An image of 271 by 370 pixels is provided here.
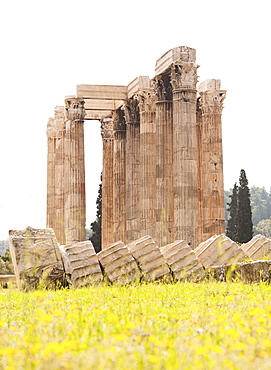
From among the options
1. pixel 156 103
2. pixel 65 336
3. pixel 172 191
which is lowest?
pixel 65 336

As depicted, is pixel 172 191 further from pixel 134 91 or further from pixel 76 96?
pixel 76 96

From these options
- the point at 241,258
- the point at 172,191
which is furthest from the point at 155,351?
the point at 172,191

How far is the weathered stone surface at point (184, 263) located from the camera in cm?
1487

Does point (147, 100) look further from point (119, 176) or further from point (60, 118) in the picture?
point (60, 118)

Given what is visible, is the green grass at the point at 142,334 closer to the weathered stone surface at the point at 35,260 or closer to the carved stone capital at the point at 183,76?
the weathered stone surface at the point at 35,260

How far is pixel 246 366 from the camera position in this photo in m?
4.99

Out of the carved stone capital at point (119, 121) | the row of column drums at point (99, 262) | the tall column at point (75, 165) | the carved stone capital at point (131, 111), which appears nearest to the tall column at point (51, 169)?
the carved stone capital at point (119, 121)

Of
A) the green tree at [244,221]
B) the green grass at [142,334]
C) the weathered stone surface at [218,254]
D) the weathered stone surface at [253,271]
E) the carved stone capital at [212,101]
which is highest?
the carved stone capital at [212,101]

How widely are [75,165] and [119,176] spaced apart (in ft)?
12.5

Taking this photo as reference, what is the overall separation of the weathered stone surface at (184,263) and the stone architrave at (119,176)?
71.8 ft

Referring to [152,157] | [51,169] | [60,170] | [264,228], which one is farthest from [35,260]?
[264,228]

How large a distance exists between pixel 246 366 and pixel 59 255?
32.8 ft

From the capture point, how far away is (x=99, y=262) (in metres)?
15.1

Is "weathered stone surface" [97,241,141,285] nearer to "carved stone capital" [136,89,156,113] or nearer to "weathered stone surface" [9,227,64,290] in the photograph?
"weathered stone surface" [9,227,64,290]
